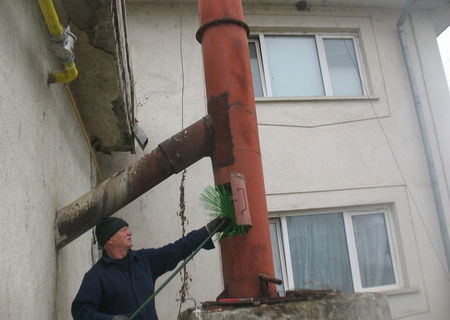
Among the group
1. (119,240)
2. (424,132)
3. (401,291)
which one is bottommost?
(401,291)

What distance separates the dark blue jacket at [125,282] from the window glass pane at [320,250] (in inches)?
129

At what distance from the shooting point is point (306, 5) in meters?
6.71

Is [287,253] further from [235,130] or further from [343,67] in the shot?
[235,130]

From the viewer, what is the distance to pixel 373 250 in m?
6.13

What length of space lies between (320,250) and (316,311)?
424cm

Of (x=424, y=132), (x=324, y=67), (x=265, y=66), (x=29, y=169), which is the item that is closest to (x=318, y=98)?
(x=324, y=67)

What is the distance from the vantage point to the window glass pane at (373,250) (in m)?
6.04

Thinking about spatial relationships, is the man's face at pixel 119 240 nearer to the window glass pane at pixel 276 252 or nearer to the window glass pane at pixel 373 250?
the window glass pane at pixel 276 252

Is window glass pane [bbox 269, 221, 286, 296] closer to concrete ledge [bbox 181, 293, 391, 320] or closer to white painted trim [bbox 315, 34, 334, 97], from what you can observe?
white painted trim [bbox 315, 34, 334, 97]

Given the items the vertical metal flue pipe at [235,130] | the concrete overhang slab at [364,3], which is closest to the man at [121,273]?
the vertical metal flue pipe at [235,130]

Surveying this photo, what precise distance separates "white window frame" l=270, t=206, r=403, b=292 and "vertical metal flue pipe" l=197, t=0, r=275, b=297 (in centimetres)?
353

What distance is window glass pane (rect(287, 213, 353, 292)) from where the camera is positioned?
5906 millimetres

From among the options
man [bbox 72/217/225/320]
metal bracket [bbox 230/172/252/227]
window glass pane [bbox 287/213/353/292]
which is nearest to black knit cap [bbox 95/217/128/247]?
man [bbox 72/217/225/320]

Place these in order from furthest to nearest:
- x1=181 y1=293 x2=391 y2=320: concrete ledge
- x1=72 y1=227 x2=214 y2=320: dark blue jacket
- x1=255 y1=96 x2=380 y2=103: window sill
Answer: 1. x1=255 y1=96 x2=380 y2=103: window sill
2. x1=72 y1=227 x2=214 y2=320: dark blue jacket
3. x1=181 y1=293 x2=391 y2=320: concrete ledge
